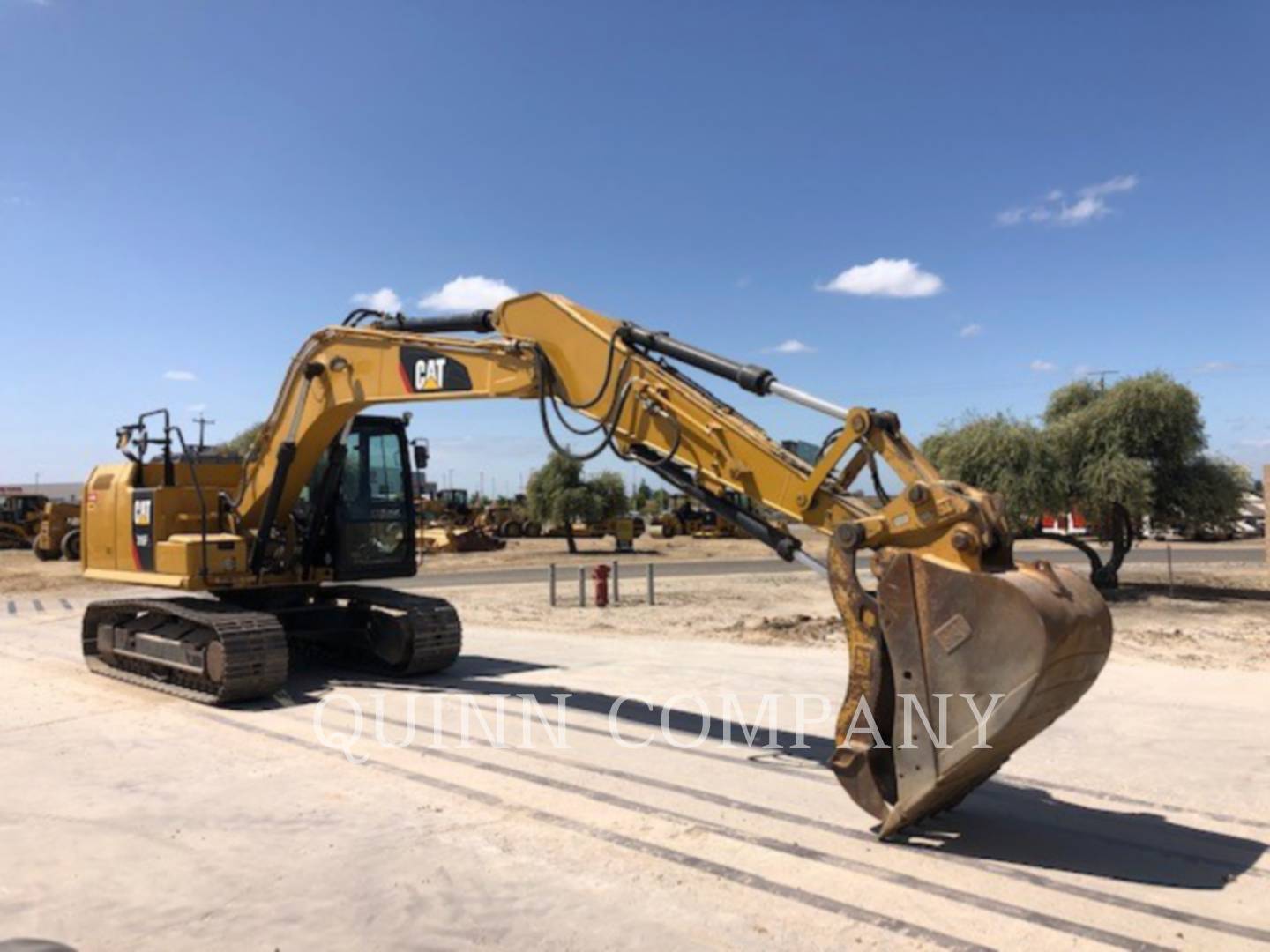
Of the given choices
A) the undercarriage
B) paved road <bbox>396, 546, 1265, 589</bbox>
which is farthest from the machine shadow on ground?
paved road <bbox>396, 546, 1265, 589</bbox>

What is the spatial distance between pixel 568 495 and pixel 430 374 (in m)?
33.4

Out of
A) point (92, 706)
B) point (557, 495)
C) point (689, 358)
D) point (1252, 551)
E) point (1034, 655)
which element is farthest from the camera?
point (557, 495)

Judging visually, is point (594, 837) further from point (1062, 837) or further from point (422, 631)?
point (422, 631)

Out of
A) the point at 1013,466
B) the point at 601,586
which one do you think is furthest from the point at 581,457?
the point at 1013,466

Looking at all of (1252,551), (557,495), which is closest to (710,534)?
(557,495)

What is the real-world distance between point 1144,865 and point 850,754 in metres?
1.75

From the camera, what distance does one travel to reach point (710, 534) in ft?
173

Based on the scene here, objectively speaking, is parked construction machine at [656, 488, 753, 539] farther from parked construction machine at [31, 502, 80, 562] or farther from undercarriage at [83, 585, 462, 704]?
undercarriage at [83, 585, 462, 704]

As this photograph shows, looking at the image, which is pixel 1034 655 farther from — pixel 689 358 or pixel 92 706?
pixel 92 706

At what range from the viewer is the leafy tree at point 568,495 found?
43.1m

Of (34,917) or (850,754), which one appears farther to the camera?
(850,754)

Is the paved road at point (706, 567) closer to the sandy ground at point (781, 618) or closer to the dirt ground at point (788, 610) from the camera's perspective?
the dirt ground at point (788, 610)

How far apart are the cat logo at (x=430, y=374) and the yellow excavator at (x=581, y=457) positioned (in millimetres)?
26

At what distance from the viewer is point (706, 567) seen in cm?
3366
